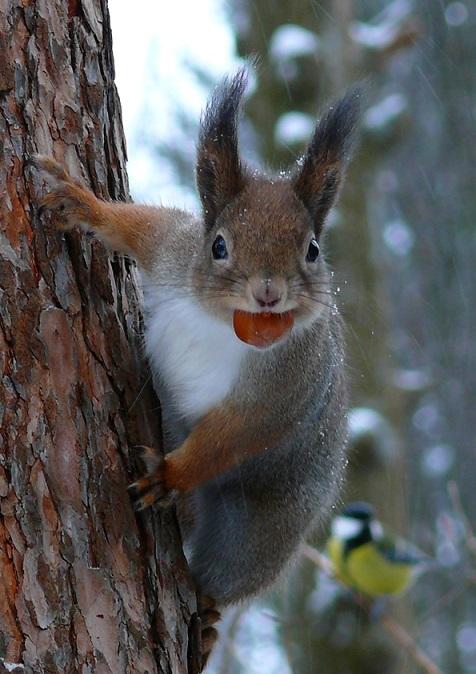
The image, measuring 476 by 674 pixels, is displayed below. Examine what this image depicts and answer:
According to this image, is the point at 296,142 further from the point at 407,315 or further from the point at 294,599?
the point at 407,315

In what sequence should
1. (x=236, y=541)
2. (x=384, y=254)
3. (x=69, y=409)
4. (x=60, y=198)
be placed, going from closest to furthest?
(x=69, y=409) → (x=60, y=198) → (x=236, y=541) → (x=384, y=254)

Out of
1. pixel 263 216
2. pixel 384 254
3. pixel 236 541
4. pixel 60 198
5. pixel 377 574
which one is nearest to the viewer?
pixel 60 198

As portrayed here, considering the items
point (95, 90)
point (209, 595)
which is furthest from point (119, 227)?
point (209, 595)

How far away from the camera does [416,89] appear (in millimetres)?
7742

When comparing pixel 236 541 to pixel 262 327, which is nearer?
pixel 262 327

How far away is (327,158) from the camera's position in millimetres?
1740

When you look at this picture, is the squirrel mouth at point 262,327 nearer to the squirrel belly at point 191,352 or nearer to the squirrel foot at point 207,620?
the squirrel belly at point 191,352

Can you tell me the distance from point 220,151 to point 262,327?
316mm

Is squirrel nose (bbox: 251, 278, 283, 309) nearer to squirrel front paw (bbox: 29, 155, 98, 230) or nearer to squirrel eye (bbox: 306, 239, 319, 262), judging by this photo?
squirrel eye (bbox: 306, 239, 319, 262)

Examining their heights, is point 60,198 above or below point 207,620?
above

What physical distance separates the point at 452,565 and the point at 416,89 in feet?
13.3

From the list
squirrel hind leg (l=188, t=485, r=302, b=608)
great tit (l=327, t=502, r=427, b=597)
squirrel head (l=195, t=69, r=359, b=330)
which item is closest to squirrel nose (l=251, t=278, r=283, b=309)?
squirrel head (l=195, t=69, r=359, b=330)

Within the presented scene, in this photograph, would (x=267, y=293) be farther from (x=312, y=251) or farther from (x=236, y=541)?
(x=236, y=541)

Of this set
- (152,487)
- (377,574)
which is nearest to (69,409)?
(152,487)
